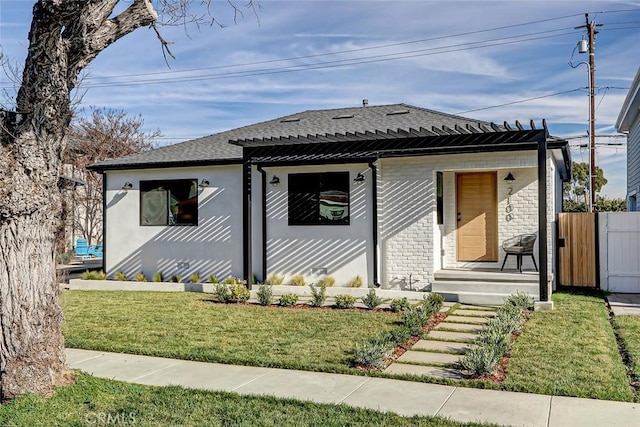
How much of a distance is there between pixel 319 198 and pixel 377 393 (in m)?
7.57

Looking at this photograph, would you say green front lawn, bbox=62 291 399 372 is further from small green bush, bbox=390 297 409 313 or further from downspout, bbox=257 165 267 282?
downspout, bbox=257 165 267 282

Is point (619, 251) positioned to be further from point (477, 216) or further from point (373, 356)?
point (373, 356)

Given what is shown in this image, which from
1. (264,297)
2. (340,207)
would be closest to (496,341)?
(264,297)

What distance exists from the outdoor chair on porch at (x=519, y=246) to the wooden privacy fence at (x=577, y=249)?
1.04m

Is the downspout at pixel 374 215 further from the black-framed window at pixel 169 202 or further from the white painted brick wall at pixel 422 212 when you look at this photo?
the black-framed window at pixel 169 202

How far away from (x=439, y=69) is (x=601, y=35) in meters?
6.79

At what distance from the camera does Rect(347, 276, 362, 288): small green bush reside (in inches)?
454

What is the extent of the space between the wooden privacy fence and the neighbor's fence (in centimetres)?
18

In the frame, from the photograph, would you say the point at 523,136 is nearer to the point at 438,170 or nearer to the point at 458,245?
the point at 438,170

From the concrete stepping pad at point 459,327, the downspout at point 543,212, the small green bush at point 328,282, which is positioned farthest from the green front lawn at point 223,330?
the downspout at point 543,212

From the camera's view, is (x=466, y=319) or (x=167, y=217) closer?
(x=466, y=319)

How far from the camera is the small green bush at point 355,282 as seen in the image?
1153cm

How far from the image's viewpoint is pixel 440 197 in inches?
480

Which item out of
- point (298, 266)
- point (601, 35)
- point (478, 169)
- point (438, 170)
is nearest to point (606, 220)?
point (478, 169)
